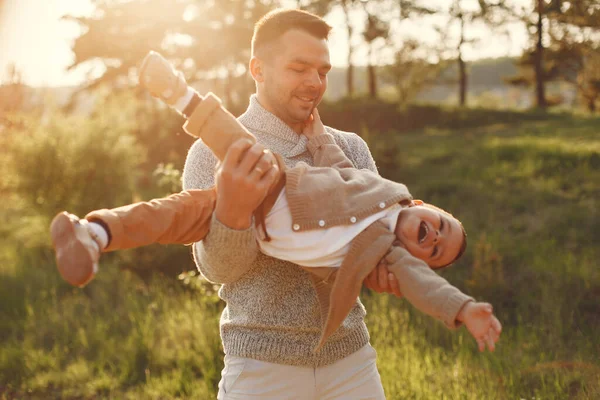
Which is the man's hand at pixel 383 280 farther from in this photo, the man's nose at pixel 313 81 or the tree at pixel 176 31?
the tree at pixel 176 31

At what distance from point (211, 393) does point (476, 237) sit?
4.99m

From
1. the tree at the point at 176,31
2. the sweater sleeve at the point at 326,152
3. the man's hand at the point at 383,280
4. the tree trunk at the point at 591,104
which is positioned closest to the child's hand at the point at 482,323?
the man's hand at the point at 383,280

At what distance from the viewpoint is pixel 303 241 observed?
2.21 metres

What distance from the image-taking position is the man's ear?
263cm

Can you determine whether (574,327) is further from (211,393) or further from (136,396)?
(136,396)

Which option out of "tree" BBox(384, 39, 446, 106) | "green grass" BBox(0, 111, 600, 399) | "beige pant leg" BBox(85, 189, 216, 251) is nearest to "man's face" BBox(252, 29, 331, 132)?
"beige pant leg" BBox(85, 189, 216, 251)

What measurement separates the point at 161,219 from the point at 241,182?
31 centimetres

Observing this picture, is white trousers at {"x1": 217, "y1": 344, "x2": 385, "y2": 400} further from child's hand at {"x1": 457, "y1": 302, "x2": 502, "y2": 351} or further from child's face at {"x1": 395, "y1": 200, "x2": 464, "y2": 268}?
child's hand at {"x1": 457, "y1": 302, "x2": 502, "y2": 351}

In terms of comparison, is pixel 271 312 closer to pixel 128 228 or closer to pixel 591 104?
pixel 128 228

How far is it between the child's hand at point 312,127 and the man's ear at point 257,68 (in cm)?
26

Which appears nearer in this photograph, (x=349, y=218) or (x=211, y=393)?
(x=349, y=218)

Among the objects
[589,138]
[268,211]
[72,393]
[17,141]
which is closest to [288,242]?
[268,211]

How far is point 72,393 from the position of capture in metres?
5.18

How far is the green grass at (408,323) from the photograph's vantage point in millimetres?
4387
